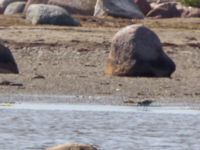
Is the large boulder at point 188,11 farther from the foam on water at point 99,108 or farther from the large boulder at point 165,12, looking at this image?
the foam on water at point 99,108

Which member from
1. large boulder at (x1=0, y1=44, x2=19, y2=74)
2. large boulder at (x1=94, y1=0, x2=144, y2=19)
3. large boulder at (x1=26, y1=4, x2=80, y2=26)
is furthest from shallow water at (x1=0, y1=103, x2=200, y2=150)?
large boulder at (x1=94, y1=0, x2=144, y2=19)

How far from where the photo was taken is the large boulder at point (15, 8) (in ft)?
95.2

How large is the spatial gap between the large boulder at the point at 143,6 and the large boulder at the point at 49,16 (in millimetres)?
6102

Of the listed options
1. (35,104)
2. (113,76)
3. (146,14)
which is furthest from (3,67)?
(146,14)

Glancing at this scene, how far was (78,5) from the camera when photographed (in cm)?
2952

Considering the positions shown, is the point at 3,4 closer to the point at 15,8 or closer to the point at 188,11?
the point at 15,8

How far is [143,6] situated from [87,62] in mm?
12049

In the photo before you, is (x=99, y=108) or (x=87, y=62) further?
(x=87, y=62)

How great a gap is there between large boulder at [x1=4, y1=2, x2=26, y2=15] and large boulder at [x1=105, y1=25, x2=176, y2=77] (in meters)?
10.3

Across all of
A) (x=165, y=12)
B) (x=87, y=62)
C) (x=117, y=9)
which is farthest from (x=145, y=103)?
(x=165, y=12)

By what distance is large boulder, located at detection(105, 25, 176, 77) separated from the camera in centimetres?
1873

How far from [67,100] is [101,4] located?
43.2 feet

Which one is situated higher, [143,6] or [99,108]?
[99,108]

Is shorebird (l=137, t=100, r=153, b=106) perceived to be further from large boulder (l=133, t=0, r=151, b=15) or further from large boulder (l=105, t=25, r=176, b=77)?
large boulder (l=133, t=0, r=151, b=15)
